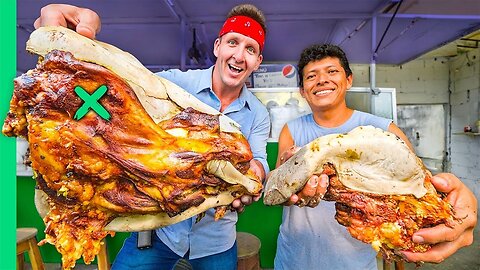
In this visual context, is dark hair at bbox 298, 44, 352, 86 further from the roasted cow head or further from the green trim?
the green trim

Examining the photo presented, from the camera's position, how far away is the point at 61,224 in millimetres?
1035

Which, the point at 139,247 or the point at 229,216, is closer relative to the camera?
the point at 139,247

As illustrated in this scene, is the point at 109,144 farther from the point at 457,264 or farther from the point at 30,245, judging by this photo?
the point at 457,264

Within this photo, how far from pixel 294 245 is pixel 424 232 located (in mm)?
780

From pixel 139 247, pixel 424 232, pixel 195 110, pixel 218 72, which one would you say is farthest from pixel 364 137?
pixel 139 247

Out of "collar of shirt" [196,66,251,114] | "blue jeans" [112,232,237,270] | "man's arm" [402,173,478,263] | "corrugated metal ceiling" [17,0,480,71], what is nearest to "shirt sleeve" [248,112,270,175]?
"collar of shirt" [196,66,251,114]

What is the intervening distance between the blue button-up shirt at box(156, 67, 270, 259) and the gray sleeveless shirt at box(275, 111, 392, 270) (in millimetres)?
322

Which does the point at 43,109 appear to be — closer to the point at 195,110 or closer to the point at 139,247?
the point at 195,110

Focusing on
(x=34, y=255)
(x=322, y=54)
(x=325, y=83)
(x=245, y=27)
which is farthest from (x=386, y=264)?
(x=34, y=255)

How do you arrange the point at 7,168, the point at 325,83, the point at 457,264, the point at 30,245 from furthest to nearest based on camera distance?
the point at 457,264
the point at 30,245
the point at 325,83
the point at 7,168

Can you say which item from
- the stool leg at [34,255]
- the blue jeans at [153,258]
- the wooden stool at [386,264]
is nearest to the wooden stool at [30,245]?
the stool leg at [34,255]

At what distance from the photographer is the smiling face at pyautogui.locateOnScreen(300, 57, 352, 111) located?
1691 mm
